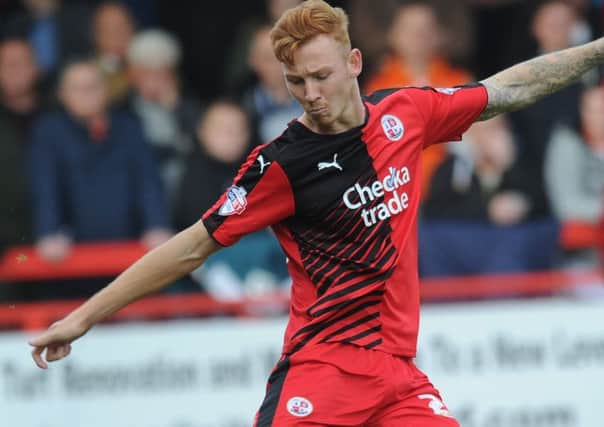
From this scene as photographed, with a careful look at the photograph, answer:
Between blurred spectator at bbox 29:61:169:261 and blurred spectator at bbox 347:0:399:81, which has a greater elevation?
blurred spectator at bbox 347:0:399:81

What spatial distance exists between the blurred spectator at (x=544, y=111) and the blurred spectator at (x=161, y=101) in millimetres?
2586

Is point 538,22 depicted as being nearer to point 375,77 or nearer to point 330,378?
point 375,77

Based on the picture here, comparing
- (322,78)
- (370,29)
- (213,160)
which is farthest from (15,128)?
(322,78)

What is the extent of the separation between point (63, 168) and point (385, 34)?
279 cm

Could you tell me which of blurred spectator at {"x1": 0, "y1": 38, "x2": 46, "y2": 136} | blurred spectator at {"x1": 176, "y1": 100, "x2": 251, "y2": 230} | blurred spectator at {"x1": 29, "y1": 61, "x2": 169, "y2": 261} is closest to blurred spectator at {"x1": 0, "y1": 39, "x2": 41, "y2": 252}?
blurred spectator at {"x1": 0, "y1": 38, "x2": 46, "y2": 136}

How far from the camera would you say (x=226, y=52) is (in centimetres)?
1091

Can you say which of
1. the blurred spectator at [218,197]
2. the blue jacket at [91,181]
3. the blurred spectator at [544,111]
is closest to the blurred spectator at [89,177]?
the blue jacket at [91,181]

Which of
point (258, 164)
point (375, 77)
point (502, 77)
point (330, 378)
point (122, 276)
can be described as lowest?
point (330, 378)

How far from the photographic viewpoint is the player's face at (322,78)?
16.3 feet

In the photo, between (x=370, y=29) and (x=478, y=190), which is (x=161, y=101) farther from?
(x=478, y=190)

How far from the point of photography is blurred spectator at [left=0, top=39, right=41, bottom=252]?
9398 millimetres

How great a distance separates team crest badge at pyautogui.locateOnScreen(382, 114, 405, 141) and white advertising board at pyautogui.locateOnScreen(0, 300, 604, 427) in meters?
3.94

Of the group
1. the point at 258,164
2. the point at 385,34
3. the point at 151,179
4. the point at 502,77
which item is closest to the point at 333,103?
the point at 258,164

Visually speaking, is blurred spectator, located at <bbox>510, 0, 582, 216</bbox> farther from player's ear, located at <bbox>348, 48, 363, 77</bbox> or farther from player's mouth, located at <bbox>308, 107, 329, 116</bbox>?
player's mouth, located at <bbox>308, 107, 329, 116</bbox>
